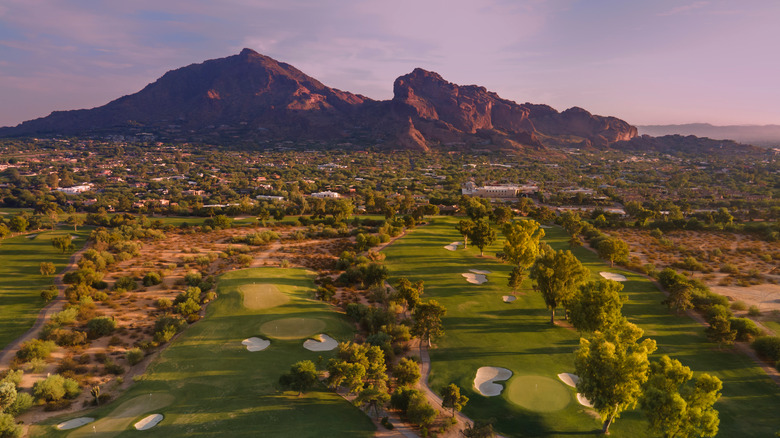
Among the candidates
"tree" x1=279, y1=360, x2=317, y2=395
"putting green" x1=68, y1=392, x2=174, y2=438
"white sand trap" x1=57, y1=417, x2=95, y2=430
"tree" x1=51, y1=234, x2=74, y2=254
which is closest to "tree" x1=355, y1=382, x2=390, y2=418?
"tree" x1=279, y1=360, x2=317, y2=395

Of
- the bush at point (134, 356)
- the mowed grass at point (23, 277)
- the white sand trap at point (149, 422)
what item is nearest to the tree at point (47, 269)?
the mowed grass at point (23, 277)

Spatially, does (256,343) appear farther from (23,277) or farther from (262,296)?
(23,277)

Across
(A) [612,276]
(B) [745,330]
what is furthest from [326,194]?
(B) [745,330]

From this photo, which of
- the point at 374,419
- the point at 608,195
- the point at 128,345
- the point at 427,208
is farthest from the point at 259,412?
the point at 608,195

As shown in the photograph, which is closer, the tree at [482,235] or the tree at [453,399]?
the tree at [453,399]

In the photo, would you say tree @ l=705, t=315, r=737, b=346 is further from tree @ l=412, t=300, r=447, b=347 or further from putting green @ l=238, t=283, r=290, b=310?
putting green @ l=238, t=283, r=290, b=310

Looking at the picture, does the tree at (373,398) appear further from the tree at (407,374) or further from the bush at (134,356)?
the bush at (134,356)

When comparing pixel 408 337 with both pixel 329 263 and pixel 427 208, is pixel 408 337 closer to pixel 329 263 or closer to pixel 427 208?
pixel 329 263
